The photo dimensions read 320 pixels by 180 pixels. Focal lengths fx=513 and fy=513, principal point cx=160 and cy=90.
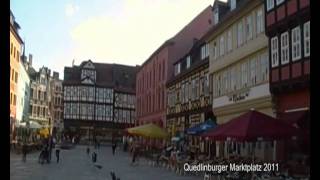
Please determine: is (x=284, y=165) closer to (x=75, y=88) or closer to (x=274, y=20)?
(x=274, y=20)

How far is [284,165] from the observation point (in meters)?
21.5

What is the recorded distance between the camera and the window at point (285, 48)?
23867mm

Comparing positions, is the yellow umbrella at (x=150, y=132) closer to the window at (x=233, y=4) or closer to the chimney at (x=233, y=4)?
the chimney at (x=233, y=4)

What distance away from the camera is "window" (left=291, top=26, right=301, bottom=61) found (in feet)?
74.5

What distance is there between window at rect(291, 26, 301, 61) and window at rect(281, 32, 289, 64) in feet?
1.86

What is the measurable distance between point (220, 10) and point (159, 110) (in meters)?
25.3

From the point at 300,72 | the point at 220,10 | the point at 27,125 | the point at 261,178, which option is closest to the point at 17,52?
the point at 27,125

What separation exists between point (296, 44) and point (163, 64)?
3865 cm

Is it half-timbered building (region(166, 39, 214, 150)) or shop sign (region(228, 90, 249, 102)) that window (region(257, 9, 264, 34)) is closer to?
shop sign (region(228, 90, 249, 102))

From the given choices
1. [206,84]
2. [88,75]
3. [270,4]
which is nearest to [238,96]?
[270,4]

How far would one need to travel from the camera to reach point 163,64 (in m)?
61.2

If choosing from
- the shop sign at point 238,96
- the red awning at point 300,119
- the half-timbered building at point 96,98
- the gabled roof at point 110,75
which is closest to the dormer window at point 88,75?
the half-timbered building at point 96,98

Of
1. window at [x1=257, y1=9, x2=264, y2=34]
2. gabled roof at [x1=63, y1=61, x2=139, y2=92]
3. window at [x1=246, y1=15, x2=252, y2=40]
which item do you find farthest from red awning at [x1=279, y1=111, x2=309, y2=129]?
gabled roof at [x1=63, y1=61, x2=139, y2=92]

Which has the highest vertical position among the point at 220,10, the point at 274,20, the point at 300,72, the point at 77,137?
the point at 220,10
